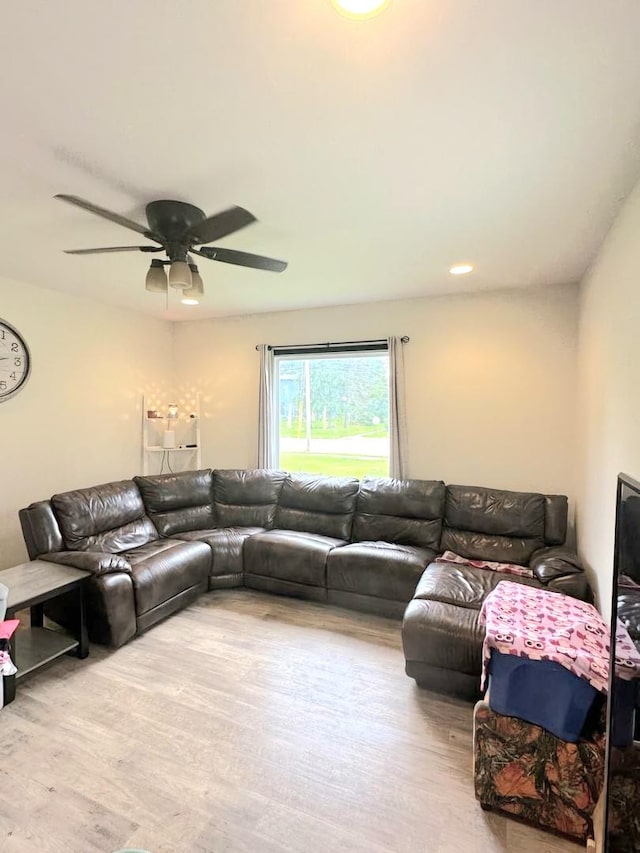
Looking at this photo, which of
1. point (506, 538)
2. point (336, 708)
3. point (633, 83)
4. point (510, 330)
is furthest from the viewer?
point (510, 330)

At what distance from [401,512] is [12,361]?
3444mm

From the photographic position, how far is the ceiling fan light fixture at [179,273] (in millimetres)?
1987

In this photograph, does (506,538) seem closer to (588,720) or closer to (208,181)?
(588,720)

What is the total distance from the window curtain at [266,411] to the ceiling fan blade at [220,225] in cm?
248

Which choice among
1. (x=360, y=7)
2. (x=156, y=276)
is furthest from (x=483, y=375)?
(x=360, y=7)

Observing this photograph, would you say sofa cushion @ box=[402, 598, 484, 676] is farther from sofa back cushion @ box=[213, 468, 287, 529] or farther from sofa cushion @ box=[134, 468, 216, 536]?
sofa cushion @ box=[134, 468, 216, 536]

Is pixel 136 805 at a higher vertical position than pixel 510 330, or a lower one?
lower

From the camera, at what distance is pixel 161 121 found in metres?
1.44

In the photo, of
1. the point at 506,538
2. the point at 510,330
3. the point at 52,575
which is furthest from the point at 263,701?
the point at 510,330

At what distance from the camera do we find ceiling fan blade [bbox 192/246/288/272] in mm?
2103

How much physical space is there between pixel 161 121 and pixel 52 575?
8.40 feet

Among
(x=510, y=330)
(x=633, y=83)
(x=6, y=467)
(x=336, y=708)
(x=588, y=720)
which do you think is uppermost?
(x=633, y=83)

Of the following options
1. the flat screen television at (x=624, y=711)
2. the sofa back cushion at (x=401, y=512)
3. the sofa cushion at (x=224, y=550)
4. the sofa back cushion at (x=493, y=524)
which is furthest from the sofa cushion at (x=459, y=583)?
the sofa cushion at (x=224, y=550)

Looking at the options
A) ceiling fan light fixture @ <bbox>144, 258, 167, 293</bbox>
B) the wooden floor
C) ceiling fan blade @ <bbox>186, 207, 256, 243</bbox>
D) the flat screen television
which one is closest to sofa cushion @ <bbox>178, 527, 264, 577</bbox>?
the wooden floor
